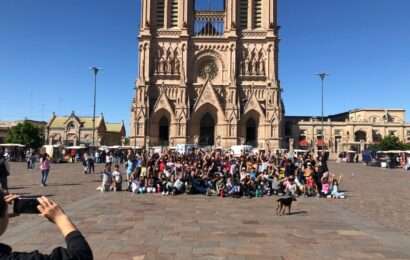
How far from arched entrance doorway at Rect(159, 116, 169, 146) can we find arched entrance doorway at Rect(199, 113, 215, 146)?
207 inches

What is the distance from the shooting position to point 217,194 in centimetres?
1886

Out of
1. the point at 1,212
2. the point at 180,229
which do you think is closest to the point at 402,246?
the point at 180,229

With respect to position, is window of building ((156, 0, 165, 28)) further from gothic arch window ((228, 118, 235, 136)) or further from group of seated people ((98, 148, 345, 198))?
group of seated people ((98, 148, 345, 198))

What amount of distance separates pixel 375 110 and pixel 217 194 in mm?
95204

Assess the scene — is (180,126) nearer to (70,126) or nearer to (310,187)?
(70,126)

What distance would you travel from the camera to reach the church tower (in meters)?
63.4

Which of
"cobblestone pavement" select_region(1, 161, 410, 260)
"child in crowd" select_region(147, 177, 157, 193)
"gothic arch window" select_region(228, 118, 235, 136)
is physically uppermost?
"gothic arch window" select_region(228, 118, 235, 136)

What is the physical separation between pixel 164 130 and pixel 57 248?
2538 inches

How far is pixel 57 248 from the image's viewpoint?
260 centimetres

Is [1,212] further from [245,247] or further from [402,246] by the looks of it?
[402,246]

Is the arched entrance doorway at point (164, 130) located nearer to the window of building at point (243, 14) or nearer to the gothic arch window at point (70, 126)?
the window of building at point (243, 14)

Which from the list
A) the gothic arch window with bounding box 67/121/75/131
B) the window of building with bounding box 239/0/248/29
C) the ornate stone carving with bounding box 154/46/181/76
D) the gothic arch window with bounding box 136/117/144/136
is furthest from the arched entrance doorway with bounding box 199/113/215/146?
the gothic arch window with bounding box 67/121/75/131

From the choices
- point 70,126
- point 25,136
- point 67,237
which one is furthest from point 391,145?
point 67,237

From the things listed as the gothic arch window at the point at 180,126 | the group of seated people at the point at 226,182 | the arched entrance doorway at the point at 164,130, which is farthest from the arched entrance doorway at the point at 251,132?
the group of seated people at the point at 226,182
